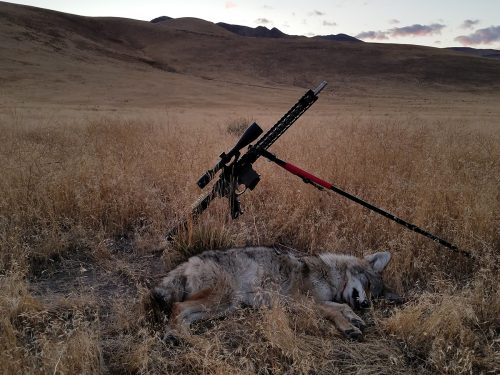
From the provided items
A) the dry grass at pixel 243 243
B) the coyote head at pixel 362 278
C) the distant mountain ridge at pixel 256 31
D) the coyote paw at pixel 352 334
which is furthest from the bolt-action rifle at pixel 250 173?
the distant mountain ridge at pixel 256 31

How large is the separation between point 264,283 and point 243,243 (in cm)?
91

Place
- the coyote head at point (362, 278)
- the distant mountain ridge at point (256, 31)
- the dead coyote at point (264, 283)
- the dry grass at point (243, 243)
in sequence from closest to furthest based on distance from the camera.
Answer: the dry grass at point (243, 243) → the dead coyote at point (264, 283) → the coyote head at point (362, 278) → the distant mountain ridge at point (256, 31)

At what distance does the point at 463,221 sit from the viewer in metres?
4.30

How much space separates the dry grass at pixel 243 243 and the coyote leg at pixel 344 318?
0.11m

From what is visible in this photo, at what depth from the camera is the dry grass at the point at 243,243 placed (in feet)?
8.21

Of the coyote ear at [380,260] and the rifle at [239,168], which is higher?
the rifle at [239,168]

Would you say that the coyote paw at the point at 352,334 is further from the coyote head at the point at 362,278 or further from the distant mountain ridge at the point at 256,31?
the distant mountain ridge at the point at 256,31

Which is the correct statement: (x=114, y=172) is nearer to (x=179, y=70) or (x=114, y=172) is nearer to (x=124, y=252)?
(x=124, y=252)

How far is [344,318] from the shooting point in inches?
120

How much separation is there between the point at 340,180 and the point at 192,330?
12.3ft

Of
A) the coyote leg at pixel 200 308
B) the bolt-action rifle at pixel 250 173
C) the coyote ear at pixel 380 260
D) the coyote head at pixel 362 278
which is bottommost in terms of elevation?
the coyote leg at pixel 200 308

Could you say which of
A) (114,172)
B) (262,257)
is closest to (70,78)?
(114,172)

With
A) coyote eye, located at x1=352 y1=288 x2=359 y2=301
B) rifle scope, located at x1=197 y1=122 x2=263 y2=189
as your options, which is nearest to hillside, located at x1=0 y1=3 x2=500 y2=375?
coyote eye, located at x1=352 y1=288 x2=359 y2=301

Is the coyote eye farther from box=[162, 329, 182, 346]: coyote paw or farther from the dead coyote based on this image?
box=[162, 329, 182, 346]: coyote paw
